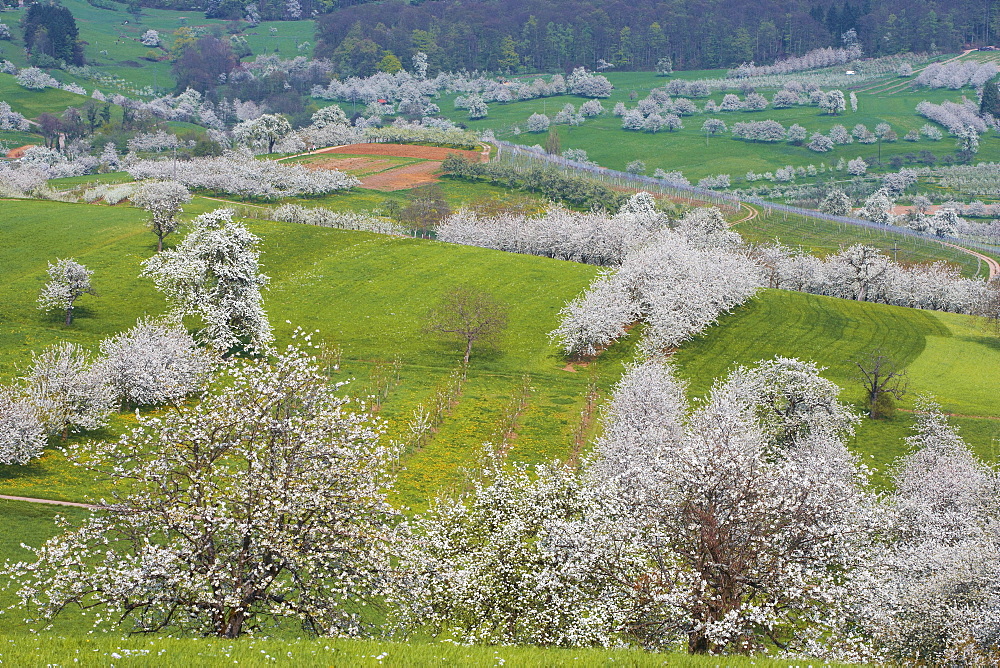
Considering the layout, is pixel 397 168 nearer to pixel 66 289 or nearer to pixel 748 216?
pixel 748 216

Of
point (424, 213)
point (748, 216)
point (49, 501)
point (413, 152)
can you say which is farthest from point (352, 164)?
point (49, 501)

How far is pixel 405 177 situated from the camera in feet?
577

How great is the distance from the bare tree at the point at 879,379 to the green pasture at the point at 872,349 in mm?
883

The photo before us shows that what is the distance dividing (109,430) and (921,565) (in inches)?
1800

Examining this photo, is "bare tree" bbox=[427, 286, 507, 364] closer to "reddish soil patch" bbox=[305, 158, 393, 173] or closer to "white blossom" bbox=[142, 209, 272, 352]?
"white blossom" bbox=[142, 209, 272, 352]

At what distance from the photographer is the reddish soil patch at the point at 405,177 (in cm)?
16862

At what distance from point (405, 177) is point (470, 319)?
324 ft

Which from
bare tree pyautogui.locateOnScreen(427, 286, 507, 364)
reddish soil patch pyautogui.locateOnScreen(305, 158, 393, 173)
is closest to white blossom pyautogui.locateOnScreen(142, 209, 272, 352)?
bare tree pyautogui.locateOnScreen(427, 286, 507, 364)

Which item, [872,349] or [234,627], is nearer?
[234,627]

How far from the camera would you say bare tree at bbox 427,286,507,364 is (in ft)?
270

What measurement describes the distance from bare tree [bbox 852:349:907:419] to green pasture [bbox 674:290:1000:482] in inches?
34.8

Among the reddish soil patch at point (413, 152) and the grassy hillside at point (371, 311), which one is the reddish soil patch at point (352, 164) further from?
the grassy hillside at point (371, 311)

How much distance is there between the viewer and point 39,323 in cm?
7844

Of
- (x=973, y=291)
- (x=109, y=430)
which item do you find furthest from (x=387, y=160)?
(x=109, y=430)
